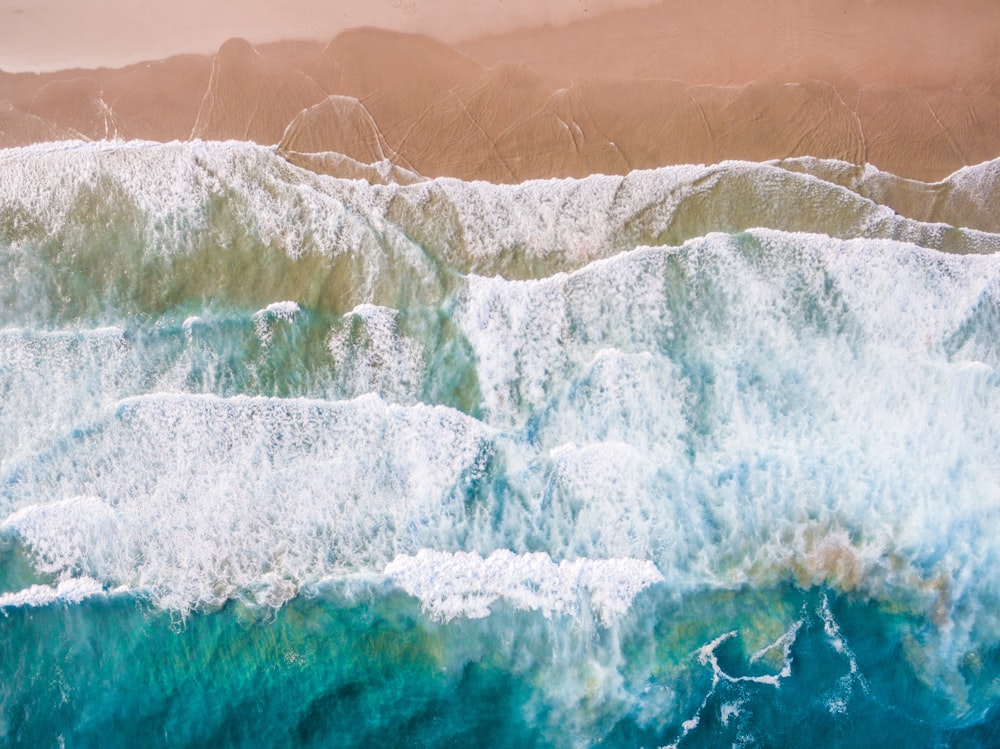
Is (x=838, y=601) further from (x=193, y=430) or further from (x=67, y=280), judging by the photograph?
(x=67, y=280)

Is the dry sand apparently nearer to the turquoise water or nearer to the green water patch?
the turquoise water

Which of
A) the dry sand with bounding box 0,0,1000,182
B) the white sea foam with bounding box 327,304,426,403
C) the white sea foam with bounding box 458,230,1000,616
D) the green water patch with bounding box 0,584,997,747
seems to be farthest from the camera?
the dry sand with bounding box 0,0,1000,182

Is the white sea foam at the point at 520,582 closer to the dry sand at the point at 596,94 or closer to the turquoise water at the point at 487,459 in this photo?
the turquoise water at the point at 487,459

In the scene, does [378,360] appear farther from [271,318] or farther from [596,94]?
[596,94]

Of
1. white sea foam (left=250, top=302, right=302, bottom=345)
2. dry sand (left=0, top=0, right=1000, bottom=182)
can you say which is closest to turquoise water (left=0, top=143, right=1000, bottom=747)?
white sea foam (left=250, top=302, right=302, bottom=345)

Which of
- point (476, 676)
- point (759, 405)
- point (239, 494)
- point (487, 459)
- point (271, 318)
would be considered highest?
point (271, 318)

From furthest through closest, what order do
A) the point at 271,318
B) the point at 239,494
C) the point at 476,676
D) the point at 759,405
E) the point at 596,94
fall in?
the point at 596,94
the point at 271,318
the point at 759,405
the point at 239,494
the point at 476,676

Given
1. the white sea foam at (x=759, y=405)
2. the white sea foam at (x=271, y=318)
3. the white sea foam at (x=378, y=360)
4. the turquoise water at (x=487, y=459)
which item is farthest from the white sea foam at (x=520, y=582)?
the white sea foam at (x=271, y=318)

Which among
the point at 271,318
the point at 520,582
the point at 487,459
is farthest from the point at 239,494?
the point at 520,582
